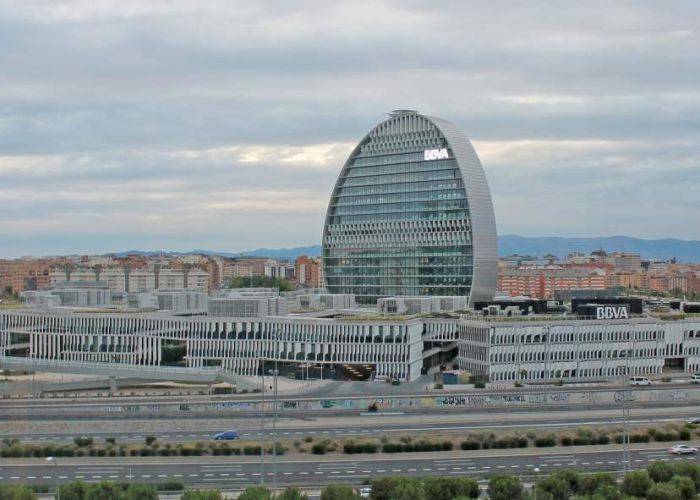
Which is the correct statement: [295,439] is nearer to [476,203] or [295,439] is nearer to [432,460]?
Answer: [432,460]

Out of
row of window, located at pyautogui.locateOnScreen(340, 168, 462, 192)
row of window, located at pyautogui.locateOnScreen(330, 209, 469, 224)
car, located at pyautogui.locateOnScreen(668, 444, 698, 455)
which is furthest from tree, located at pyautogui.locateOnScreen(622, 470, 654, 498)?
row of window, located at pyautogui.locateOnScreen(340, 168, 462, 192)

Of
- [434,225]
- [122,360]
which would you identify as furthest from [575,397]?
[434,225]

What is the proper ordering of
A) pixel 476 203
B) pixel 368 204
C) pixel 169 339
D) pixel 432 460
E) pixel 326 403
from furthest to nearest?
pixel 368 204, pixel 476 203, pixel 169 339, pixel 326 403, pixel 432 460

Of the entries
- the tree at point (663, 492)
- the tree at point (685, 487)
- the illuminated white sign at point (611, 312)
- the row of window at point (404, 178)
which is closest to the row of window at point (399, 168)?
the row of window at point (404, 178)

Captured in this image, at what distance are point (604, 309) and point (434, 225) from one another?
41.5 m

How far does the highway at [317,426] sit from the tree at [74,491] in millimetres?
18318

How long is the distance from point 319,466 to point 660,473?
17944mm

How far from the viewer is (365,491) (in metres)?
50.9

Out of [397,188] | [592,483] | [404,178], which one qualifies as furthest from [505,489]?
[397,188]

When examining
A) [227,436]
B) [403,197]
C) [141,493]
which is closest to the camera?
[141,493]

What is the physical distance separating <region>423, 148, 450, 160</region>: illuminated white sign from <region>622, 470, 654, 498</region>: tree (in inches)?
3594

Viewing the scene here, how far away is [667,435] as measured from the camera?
66.1m

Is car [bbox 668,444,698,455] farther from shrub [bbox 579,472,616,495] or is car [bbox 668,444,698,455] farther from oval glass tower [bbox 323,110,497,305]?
oval glass tower [bbox 323,110,497,305]

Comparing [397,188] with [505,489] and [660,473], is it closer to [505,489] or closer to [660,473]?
[660,473]
